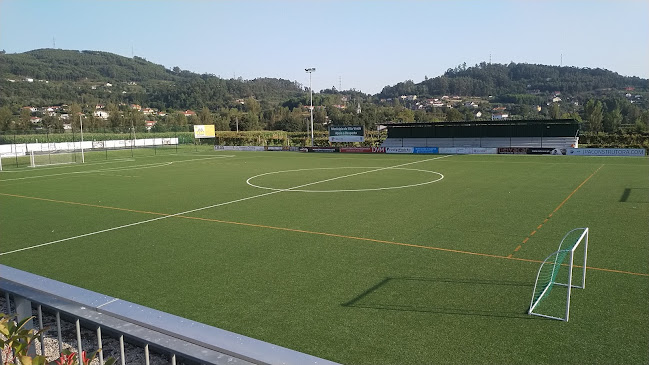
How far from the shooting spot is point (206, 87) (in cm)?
18462

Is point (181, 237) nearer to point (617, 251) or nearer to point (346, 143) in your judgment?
point (617, 251)

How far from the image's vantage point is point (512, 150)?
4006 cm

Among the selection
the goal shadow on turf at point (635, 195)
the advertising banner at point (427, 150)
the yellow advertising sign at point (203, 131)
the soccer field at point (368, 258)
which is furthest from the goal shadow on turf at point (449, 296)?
the yellow advertising sign at point (203, 131)

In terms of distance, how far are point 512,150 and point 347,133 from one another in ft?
53.4

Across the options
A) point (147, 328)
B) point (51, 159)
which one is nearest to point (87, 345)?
point (147, 328)

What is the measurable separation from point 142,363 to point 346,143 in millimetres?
48370

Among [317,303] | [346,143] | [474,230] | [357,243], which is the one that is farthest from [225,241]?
[346,143]

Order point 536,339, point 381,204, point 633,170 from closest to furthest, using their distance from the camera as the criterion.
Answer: point 536,339 < point 381,204 < point 633,170

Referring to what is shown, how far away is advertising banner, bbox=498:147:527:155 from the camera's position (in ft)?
130

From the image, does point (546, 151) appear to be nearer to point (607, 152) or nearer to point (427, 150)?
point (607, 152)

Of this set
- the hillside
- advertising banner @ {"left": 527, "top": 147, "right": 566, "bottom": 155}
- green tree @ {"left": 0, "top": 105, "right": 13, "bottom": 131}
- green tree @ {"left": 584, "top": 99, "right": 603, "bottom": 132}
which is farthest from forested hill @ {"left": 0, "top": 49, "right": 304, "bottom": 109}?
advertising banner @ {"left": 527, "top": 147, "right": 566, "bottom": 155}

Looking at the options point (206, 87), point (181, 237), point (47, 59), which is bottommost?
point (181, 237)

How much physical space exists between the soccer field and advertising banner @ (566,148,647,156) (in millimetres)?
15230

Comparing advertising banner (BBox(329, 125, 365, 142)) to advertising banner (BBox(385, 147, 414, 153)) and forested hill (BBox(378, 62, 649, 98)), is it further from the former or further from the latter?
forested hill (BBox(378, 62, 649, 98))
